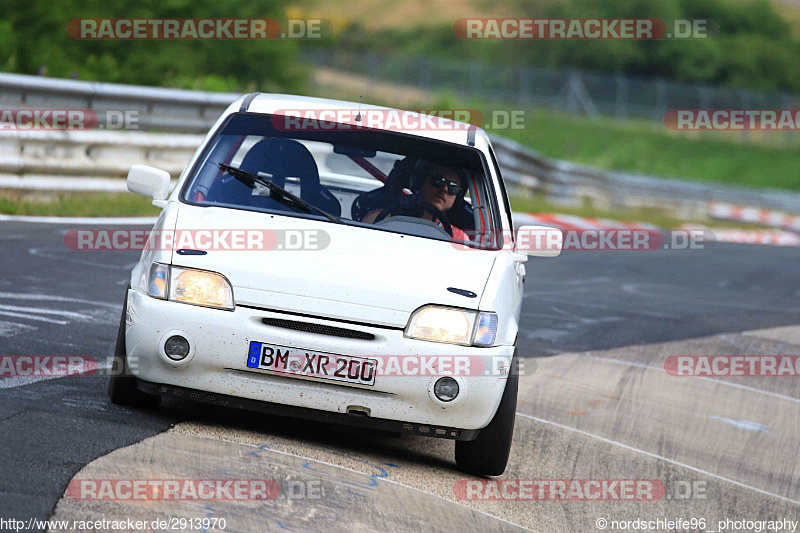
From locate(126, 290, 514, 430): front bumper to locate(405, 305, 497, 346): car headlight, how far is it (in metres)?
0.05

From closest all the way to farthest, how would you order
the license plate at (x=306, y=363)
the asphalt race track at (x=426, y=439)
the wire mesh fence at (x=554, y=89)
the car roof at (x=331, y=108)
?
the asphalt race track at (x=426, y=439)
the license plate at (x=306, y=363)
the car roof at (x=331, y=108)
the wire mesh fence at (x=554, y=89)

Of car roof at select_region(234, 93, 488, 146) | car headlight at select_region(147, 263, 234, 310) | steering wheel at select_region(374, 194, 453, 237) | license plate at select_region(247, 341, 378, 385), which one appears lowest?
license plate at select_region(247, 341, 378, 385)

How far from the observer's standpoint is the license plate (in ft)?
16.0

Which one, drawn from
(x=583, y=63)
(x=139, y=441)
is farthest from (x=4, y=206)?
(x=583, y=63)

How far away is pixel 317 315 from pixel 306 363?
21 cm

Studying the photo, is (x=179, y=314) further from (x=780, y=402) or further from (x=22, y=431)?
(x=780, y=402)

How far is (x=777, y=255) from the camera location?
62.0ft

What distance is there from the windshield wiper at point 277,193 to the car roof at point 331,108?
48 cm

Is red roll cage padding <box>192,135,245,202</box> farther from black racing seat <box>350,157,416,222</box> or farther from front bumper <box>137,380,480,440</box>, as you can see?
front bumper <box>137,380,480,440</box>

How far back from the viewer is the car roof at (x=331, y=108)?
6.19 meters

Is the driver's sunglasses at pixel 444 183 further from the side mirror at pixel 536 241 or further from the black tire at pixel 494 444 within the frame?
the black tire at pixel 494 444

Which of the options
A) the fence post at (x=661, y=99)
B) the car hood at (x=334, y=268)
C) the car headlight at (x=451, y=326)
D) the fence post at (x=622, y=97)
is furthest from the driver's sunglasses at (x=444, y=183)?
the fence post at (x=622, y=97)

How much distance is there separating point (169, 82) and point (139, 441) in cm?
1464

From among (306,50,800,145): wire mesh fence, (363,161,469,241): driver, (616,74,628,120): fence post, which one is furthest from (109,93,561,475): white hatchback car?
(616,74,628,120): fence post
